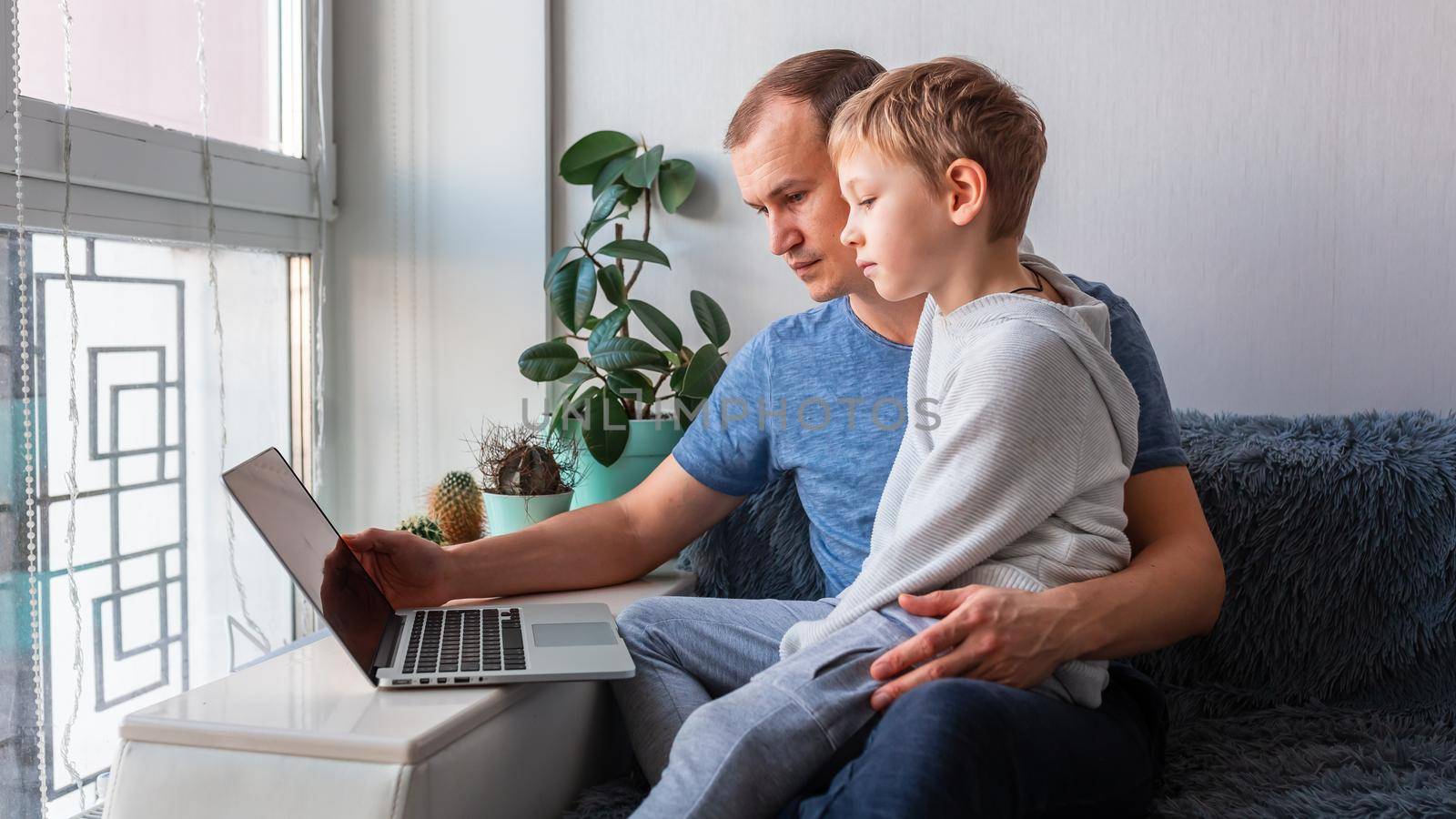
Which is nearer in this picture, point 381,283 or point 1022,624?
point 1022,624

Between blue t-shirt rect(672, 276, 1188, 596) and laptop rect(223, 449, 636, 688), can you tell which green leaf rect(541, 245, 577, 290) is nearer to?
blue t-shirt rect(672, 276, 1188, 596)

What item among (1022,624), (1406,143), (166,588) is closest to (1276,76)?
(1406,143)

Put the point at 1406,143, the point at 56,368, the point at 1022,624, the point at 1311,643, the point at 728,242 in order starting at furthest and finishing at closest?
the point at 728,242, the point at 1406,143, the point at 56,368, the point at 1311,643, the point at 1022,624

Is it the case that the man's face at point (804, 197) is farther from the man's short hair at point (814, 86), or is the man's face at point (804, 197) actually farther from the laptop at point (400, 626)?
the laptop at point (400, 626)

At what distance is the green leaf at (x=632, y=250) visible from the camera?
1888 millimetres

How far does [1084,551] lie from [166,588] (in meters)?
1.46

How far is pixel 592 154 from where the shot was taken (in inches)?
78.5

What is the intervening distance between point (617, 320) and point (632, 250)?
0.12 meters

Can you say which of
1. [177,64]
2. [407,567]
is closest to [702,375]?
[407,567]

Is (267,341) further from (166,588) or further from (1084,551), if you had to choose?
(1084,551)

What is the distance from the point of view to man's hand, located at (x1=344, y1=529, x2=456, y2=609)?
132cm

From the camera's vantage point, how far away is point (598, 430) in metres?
1.80

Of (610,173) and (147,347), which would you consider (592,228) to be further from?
(147,347)

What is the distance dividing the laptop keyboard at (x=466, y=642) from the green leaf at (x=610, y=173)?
3.01ft
